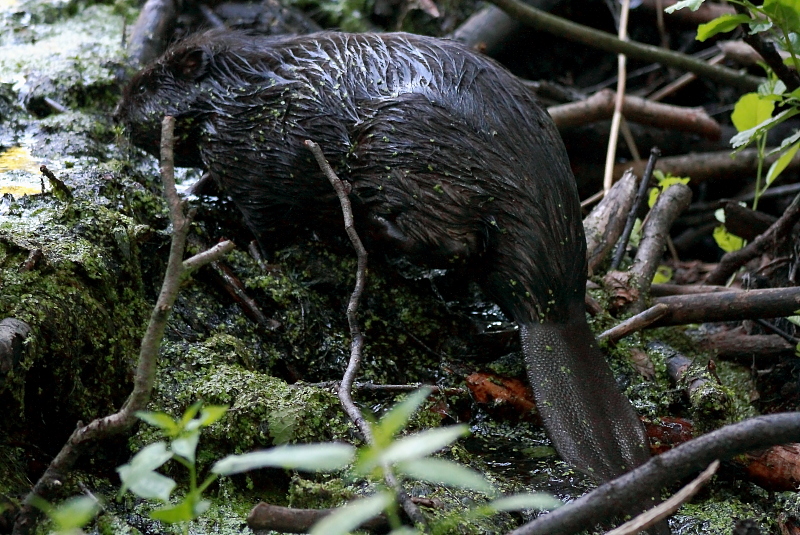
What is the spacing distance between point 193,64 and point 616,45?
7.17ft

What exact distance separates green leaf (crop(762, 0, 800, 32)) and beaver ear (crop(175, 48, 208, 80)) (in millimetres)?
2064

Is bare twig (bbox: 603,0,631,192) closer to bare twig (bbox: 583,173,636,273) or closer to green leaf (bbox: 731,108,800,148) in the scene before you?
bare twig (bbox: 583,173,636,273)

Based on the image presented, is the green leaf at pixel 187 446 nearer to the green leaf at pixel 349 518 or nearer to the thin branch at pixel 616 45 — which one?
the green leaf at pixel 349 518

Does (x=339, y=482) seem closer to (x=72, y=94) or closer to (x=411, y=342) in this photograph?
(x=411, y=342)

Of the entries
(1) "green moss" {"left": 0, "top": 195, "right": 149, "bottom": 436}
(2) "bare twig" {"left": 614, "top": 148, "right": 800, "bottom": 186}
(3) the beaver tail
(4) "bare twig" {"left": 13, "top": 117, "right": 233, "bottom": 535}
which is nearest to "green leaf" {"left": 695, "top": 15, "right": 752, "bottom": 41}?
(3) the beaver tail

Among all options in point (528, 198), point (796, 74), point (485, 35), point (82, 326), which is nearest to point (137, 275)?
point (82, 326)

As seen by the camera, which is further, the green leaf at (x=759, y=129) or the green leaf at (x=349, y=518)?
the green leaf at (x=759, y=129)

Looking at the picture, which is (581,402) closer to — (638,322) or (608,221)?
(638,322)

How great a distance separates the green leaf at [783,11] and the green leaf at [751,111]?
0.62 meters

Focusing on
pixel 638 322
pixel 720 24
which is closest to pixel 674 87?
pixel 720 24

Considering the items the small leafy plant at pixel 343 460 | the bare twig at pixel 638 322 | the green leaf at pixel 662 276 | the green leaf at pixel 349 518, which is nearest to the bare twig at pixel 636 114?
the green leaf at pixel 662 276

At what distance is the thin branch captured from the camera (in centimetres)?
385

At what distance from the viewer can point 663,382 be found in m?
2.52

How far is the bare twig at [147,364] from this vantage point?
4.30 feet
